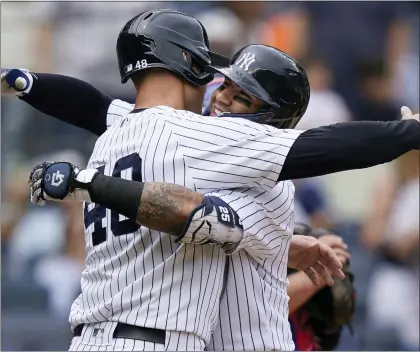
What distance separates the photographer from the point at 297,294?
151 inches

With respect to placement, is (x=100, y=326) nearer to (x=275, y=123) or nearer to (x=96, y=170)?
(x=96, y=170)

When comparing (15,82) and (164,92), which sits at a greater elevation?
(15,82)

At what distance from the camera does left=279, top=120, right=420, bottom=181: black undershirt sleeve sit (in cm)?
277

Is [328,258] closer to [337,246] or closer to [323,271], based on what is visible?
[323,271]

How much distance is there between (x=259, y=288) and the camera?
3018 millimetres

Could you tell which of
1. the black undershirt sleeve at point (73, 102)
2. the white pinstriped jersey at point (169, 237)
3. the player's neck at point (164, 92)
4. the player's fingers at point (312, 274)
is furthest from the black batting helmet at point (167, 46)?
the player's fingers at point (312, 274)

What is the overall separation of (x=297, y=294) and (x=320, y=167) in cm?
117

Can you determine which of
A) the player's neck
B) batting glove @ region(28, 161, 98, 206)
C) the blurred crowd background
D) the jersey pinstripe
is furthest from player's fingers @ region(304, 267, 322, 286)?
the blurred crowd background

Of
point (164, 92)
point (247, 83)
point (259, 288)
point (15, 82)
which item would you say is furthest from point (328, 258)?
point (15, 82)

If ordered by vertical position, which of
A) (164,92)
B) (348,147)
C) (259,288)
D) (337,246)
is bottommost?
(259,288)

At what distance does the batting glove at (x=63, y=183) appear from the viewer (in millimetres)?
2758

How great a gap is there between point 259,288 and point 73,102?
101cm

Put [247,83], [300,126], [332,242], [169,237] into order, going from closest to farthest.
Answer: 1. [169,237]
2. [247,83]
3. [332,242]
4. [300,126]

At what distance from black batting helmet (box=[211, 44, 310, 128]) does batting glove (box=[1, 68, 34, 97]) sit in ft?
2.31
